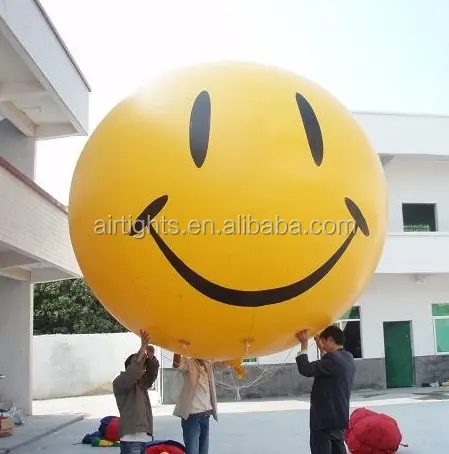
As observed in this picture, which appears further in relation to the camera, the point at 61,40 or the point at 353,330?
the point at 353,330

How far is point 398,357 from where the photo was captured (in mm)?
16312

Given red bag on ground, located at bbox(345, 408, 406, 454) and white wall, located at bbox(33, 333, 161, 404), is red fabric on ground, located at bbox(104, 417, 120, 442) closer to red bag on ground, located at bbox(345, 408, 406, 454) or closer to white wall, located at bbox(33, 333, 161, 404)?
red bag on ground, located at bbox(345, 408, 406, 454)

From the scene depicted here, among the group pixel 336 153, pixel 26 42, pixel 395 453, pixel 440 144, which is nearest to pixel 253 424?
pixel 395 453

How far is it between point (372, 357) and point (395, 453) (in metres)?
8.72

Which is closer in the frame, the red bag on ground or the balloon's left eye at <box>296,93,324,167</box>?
the balloon's left eye at <box>296,93,324,167</box>

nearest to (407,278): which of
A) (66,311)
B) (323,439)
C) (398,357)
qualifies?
(398,357)

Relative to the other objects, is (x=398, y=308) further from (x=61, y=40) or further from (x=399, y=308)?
(x=61, y=40)

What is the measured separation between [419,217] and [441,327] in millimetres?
3180

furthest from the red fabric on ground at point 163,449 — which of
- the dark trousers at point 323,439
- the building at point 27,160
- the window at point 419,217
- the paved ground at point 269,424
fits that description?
the window at point 419,217

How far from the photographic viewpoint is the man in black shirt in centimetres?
441

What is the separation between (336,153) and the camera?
3.37 m

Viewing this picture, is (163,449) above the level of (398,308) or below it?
below

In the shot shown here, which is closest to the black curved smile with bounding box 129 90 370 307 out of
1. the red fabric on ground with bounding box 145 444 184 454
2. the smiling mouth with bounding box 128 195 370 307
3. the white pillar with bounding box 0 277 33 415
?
the smiling mouth with bounding box 128 195 370 307

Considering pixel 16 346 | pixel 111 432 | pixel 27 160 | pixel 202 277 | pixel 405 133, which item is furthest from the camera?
pixel 405 133
